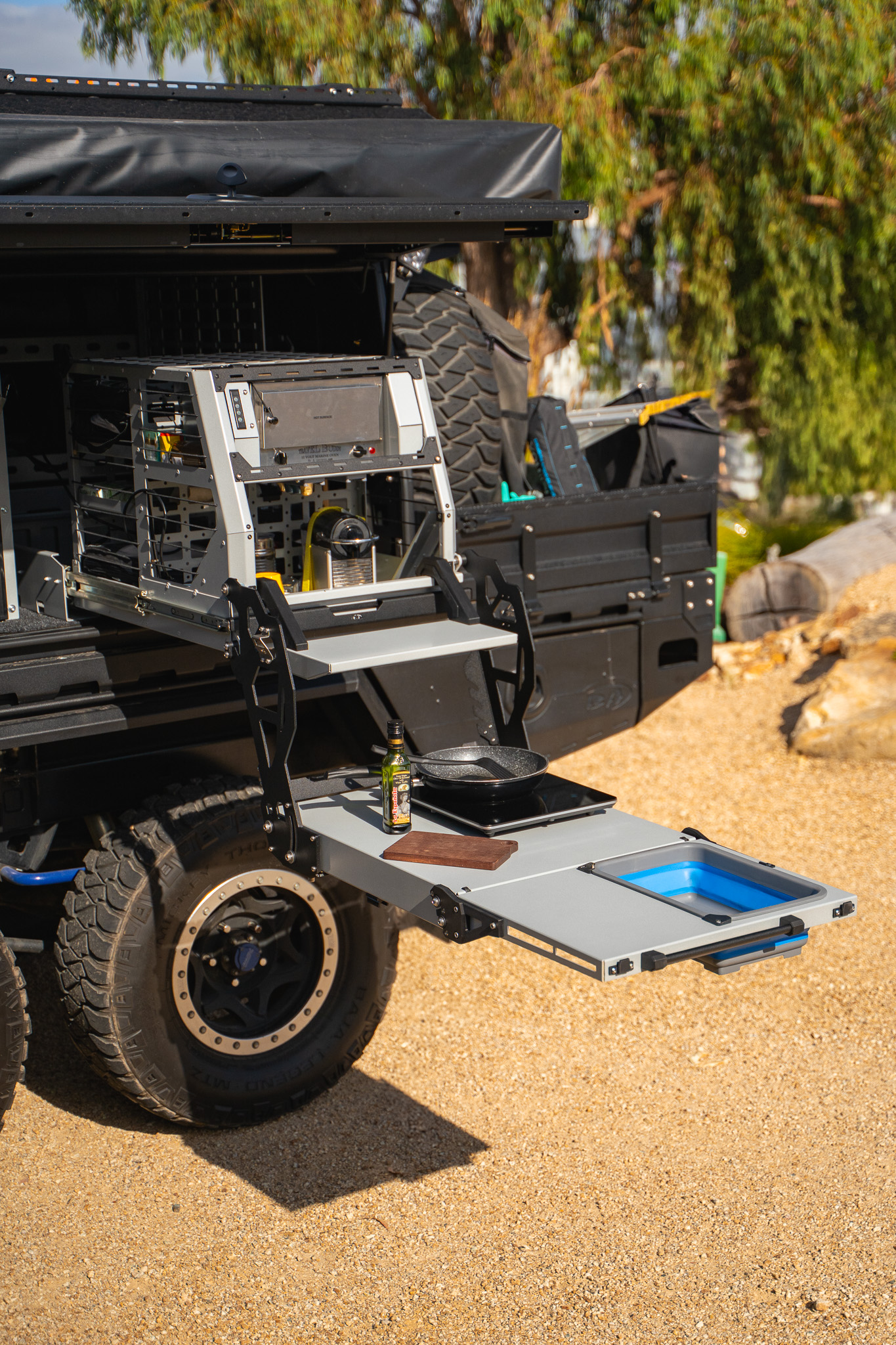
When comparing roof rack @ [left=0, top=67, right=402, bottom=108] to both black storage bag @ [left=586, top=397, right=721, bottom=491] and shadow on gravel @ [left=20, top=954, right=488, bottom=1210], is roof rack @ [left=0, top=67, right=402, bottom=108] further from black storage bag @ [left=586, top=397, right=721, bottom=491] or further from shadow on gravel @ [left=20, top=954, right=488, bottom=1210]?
shadow on gravel @ [left=20, top=954, right=488, bottom=1210]

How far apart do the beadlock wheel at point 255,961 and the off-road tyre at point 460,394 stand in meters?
1.73

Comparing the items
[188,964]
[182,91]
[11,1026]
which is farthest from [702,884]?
[182,91]

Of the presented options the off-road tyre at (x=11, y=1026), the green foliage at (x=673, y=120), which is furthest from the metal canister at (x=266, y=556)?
the green foliage at (x=673, y=120)

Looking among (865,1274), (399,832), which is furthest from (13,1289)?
(865,1274)

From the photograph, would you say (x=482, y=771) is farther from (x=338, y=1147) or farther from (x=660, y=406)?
(x=660, y=406)

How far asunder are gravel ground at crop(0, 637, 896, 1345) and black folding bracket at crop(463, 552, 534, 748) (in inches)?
47.4

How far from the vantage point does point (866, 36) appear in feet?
35.7

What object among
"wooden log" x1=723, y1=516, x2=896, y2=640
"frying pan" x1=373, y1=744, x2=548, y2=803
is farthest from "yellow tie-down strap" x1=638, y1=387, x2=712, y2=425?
"wooden log" x1=723, y1=516, x2=896, y2=640

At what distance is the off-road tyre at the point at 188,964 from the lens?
13.2 feet

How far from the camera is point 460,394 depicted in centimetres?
523

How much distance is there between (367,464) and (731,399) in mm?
10741

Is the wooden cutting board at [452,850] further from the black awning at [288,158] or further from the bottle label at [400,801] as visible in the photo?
the black awning at [288,158]

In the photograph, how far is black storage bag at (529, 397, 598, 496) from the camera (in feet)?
18.7

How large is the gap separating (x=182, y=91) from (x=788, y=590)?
638 cm
